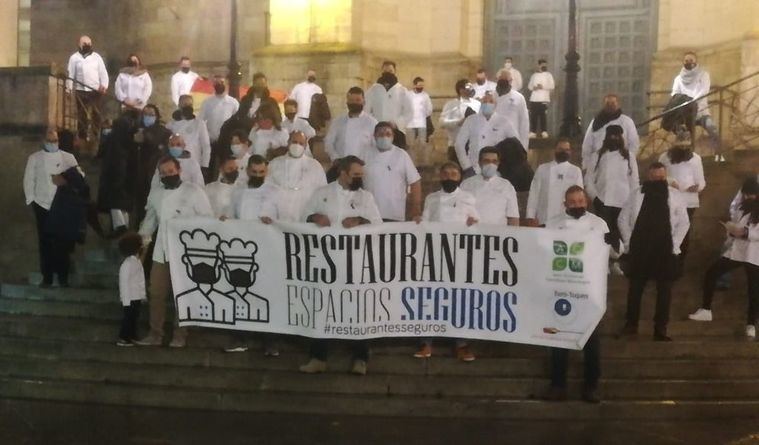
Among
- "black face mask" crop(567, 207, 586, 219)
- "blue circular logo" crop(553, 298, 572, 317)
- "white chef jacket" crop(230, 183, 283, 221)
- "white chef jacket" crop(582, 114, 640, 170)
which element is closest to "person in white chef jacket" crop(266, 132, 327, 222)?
"white chef jacket" crop(230, 183, 283, 221)

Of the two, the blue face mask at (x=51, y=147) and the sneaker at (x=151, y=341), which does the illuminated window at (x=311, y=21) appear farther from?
the sneaker at (x=151, y=341)

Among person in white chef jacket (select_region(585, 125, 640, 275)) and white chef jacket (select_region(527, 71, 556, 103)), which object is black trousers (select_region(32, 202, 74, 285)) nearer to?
person in white chef jacket (select_region(585, 125, 640, 275))

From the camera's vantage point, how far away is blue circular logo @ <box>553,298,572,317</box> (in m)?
8.89

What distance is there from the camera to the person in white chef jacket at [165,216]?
9.66 meters

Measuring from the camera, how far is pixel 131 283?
31.7 feet

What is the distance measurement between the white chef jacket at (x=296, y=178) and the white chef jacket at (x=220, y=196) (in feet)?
1.68

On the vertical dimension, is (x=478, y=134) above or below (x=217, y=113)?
below

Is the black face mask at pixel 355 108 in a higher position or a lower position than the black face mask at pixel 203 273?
higher

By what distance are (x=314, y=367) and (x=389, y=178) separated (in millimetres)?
2129

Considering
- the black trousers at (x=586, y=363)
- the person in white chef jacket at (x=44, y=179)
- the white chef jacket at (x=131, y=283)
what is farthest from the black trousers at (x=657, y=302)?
the person in white chef jacket at (x=44, y=179)

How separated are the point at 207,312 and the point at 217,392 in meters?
0.84

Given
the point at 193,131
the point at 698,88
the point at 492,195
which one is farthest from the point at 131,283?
the point at 698,88

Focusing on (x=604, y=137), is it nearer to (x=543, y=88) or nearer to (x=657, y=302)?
(x=657, y=302)

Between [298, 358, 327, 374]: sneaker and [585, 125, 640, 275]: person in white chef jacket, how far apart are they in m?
3.78
